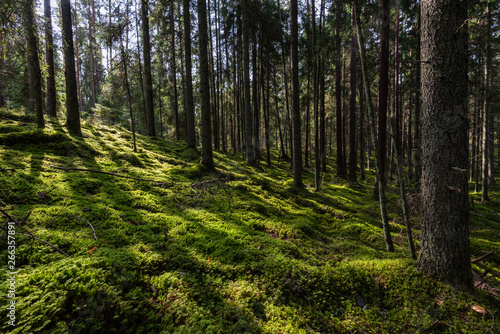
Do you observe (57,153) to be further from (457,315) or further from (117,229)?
(457,315)

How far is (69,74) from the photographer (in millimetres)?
7918

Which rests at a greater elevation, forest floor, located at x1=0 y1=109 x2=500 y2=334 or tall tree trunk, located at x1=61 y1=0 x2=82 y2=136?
tall tree trunk, located at x1=61 y1=0 x2=82 y2=136

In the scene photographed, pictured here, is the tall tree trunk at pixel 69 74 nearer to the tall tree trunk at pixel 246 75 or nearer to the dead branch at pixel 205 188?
the dead branch at pixel 205 188

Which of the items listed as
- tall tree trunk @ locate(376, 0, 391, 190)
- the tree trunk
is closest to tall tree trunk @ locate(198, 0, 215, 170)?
the tree trunk

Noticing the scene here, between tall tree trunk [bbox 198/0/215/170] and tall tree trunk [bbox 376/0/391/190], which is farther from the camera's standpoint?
tall tree trunk [bbox 198/0/215/170]

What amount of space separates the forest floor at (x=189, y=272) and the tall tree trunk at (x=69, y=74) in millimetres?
3257

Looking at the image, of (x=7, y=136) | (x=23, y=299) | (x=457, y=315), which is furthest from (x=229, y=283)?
(x=7, y=136)

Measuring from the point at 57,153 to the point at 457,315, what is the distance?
9836mm

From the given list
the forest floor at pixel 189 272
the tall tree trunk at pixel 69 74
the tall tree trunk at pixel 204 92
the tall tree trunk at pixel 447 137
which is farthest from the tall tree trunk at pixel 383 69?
the tall tree trunk at pixel 69 74

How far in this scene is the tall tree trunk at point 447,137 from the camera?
295cm

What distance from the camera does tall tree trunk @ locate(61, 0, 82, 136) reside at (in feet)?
25.2

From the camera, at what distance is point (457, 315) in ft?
8.64

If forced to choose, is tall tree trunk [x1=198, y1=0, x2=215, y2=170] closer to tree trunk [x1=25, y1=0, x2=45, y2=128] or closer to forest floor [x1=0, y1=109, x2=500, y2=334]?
forest floor [x1=0, y1=109, x2=500, y2=334]

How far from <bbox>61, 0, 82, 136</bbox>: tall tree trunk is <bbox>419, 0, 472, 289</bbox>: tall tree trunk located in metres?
10.8
